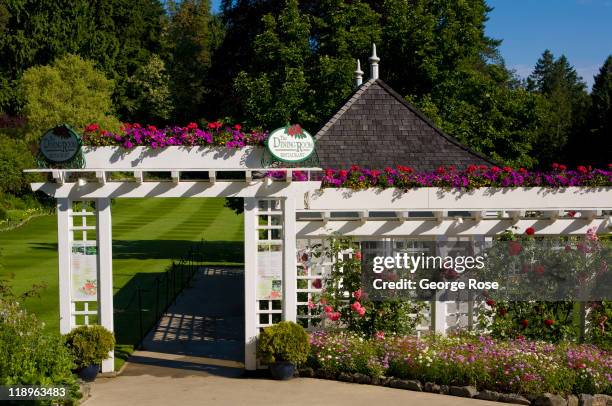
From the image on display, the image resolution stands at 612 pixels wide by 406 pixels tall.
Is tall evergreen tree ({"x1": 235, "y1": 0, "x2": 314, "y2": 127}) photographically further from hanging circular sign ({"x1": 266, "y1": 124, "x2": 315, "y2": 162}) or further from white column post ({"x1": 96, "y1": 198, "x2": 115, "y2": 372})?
white column post ({"x1": 96, "y1": 198, "x2": 115, "y2": 372})

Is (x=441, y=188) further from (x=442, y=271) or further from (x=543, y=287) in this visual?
(x=543, y=287)

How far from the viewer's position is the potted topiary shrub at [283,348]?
1155 cm

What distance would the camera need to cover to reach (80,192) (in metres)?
11.9

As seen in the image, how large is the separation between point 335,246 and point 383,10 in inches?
712

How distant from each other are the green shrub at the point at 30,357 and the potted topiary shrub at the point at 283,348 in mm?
3040

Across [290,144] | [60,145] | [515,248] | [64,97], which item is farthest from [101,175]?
[64,97]

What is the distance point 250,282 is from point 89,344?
9.17ft

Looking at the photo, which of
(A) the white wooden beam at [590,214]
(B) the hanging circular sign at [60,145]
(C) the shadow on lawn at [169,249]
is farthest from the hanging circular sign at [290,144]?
(C) the shadow on lawn at [169,249]

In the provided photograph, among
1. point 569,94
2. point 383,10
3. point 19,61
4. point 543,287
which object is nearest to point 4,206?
point 19,61

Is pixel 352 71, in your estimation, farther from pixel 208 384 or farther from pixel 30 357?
pixel 30 357

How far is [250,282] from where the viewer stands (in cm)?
1212

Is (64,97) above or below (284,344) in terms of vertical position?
above

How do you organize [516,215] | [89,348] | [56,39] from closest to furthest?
1. [89,348]
2. [516,215]
3. [56,39]

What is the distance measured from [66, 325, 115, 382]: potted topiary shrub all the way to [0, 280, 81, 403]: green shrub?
95 centimetres
